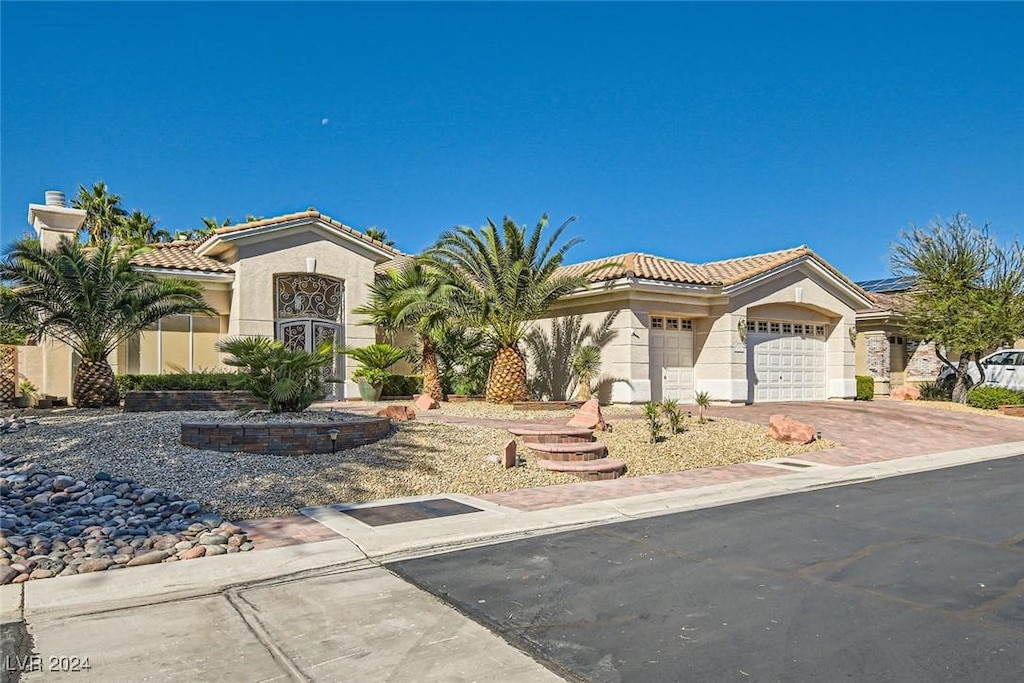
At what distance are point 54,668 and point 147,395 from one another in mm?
11568

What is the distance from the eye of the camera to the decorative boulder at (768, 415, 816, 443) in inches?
573

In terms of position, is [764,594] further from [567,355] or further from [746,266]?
[746,266]

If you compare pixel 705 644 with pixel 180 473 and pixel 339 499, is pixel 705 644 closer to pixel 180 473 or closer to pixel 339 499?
pixel 339 499

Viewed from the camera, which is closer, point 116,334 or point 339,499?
point 339,499

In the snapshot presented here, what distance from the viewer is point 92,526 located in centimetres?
738

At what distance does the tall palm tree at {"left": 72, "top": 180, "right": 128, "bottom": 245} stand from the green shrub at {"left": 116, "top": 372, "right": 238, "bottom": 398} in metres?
21.8

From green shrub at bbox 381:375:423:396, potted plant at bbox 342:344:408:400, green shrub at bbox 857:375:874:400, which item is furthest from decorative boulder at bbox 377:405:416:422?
green shrub at bbox 857:375:874:400

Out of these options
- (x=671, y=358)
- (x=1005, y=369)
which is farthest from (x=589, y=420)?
(x=1005, y=369)

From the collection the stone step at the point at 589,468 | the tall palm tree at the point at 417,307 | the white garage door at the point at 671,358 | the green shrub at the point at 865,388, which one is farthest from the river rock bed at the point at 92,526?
the green shrub at the point at 865,388

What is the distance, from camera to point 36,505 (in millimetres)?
7984

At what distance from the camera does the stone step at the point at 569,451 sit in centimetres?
1196

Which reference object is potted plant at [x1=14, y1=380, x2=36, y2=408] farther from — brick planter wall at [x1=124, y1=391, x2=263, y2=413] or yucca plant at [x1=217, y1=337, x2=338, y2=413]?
yucca plant at [x1=217, y1=337, x2=338, y2=413]

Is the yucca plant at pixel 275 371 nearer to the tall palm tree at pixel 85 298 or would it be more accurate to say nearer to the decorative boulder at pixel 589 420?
the decorative boulder at pixel 589 420

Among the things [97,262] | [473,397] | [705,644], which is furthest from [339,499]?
[473,397]
